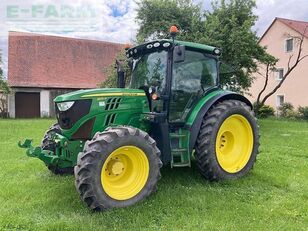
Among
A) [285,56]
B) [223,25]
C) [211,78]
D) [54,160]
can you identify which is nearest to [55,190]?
[54,160]

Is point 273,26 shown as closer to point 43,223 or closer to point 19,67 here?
point 19,67

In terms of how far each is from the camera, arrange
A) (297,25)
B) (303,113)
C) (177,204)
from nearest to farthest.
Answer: (177,204)
(303,113)
(297,25)

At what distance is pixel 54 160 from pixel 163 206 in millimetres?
1536

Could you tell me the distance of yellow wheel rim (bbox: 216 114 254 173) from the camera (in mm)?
5914

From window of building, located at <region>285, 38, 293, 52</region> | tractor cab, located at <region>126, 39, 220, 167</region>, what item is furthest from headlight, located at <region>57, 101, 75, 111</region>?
window of building, located at <region>285, 38, 293, 52</region>

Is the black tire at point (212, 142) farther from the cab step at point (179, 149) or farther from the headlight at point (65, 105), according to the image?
the headlight at point (65, 105)

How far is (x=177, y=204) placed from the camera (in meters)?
4.75

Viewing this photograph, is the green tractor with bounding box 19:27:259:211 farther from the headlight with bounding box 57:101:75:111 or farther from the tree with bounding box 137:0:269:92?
the tree with bounding box 137:0:269:92

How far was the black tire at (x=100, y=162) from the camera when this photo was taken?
4273mm

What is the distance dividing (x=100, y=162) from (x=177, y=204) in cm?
116

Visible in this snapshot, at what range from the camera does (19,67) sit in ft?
82.7

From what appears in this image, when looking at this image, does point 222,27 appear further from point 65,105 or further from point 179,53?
point 65,105

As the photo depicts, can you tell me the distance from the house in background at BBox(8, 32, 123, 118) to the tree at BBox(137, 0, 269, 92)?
10.7 metres

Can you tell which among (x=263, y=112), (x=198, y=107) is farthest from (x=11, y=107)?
(x=198, y=107)
